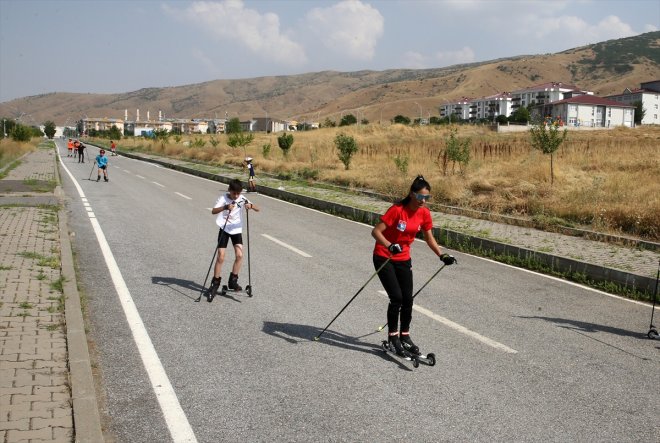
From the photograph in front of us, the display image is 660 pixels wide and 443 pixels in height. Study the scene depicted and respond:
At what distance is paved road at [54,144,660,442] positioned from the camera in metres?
4.34

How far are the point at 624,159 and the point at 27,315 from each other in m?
21.2

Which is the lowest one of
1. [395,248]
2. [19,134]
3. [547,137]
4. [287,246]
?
[287,246]

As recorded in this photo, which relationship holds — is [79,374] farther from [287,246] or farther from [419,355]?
[287,246]

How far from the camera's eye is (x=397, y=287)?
226 inches

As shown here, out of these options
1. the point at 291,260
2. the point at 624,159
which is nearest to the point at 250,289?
the point at 291,260

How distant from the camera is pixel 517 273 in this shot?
32.7 feet

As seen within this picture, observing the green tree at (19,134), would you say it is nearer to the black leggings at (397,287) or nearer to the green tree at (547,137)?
the green tree at (547,137)

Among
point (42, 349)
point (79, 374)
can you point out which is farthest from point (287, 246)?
point (79, 374)

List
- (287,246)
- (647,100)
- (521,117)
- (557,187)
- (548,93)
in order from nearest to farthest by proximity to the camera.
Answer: (287,246), (557,187), (521,117), (647,100), (548,93)

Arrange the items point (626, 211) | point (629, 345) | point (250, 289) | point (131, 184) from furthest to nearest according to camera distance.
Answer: point (131, 184), point (626, 211), point (250, 289), point (629, 345)

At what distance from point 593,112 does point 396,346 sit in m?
122

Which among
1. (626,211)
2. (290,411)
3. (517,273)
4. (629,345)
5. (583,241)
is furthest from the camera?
(626,211)

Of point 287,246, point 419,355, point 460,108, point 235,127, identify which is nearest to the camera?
point 419,355

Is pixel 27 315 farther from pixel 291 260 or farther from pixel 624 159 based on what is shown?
pixel 624 159
